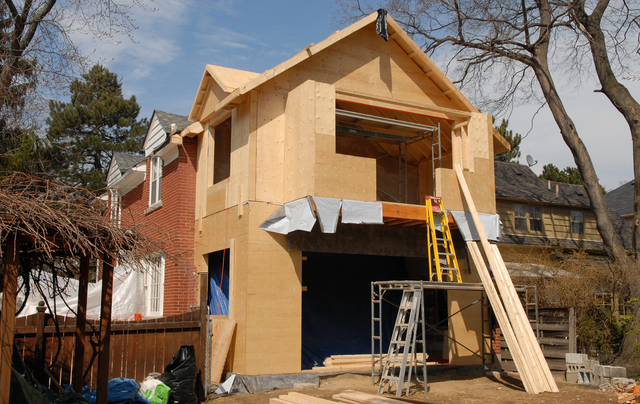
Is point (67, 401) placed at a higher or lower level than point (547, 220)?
lower

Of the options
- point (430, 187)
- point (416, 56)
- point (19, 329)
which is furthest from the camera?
point (430, 187)

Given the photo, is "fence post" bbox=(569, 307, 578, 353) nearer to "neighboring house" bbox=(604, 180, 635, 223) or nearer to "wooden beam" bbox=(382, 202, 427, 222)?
"wooden beam" bbox=(382, 202, 427, 222)

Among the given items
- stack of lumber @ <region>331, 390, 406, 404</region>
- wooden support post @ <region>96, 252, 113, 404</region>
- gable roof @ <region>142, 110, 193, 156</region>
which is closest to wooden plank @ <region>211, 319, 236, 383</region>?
stack of lumber @ <region>331, 390, 406, 404</region>

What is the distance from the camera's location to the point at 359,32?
1367cm

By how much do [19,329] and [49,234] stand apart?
3405 mm

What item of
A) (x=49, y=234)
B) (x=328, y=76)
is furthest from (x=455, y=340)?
(x=49, y=234)

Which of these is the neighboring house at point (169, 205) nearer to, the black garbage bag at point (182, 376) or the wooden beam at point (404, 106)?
the black garbage bag at point (182, 376)

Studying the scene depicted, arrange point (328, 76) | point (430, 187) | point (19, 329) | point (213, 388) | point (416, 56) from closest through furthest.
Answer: point (19, 329) < point (213, 388) < point (328, 76) < point (416, 56) < point (430, 187)

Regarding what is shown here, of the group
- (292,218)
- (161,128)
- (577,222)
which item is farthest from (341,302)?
(577,222)

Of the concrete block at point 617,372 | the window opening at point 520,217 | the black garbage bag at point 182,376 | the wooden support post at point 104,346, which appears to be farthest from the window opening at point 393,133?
the window opening at point 520,217

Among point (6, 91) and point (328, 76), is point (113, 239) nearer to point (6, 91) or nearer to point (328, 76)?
point (328, 76)

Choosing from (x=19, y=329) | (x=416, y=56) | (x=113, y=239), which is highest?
(x=416, y=56)

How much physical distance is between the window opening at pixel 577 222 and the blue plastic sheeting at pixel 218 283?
57.9ft

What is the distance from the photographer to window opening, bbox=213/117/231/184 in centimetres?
1511
